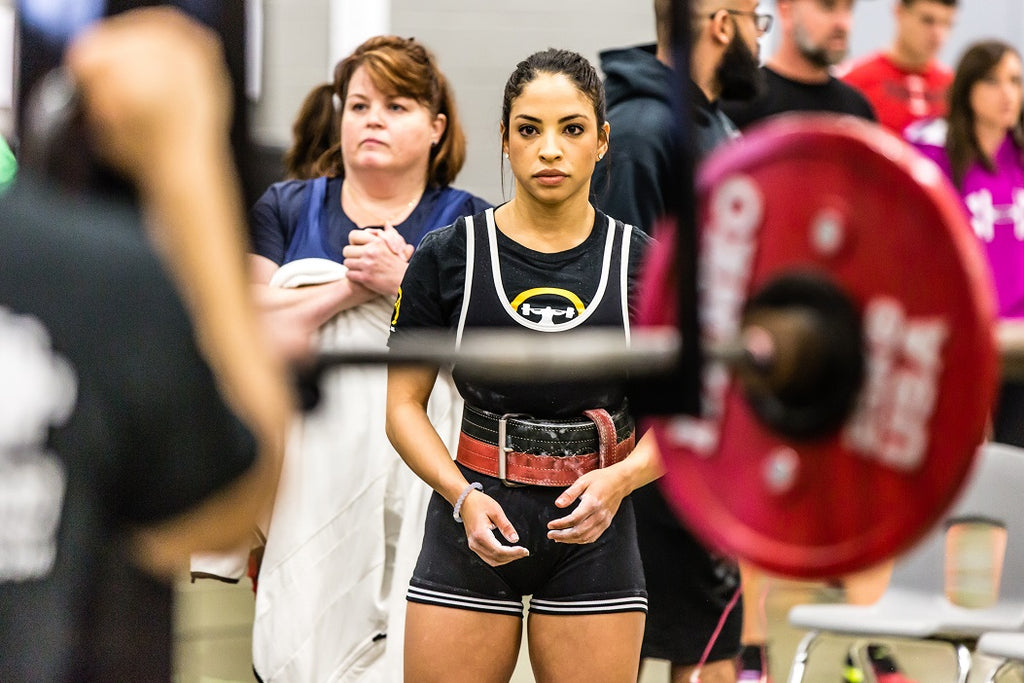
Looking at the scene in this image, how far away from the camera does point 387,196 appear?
3.04m

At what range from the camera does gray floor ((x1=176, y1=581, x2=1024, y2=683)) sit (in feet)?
12.9

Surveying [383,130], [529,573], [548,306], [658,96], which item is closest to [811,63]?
[658,96]

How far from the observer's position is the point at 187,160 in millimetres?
1071

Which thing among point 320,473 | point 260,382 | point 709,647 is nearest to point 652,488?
point 709,647

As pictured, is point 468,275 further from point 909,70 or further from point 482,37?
point 482,37

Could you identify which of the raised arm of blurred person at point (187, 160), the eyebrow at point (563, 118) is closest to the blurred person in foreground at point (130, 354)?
the raised arm of blurred person at point (187, 160)

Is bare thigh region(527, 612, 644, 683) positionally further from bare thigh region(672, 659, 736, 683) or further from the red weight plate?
the red weight plate

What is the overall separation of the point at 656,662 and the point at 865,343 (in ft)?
11.0

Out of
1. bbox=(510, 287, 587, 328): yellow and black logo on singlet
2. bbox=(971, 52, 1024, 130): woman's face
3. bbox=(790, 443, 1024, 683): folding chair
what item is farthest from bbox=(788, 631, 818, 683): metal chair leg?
bbox=(971, 52, 1024, 130): woman's face

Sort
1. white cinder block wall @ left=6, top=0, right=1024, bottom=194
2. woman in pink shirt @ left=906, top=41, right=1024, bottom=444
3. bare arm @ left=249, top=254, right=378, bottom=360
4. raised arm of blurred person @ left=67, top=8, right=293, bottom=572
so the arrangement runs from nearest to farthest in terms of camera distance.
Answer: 1. raised arm of blurred person @ left=67, top=8, right=293, bottom=572
2. bare arm @ left=249, top=254, right=378, bottom=360
3. woman in pink shirt @ left=906, top=41, right=1024, bottom=444
4. white cinder block wall @ left=6, top=0, right=1024, bottom=194

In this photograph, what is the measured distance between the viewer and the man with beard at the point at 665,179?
2717mm

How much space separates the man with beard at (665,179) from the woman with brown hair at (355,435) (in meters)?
0.38

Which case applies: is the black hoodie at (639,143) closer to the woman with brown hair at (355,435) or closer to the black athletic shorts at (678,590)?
the woman with brown hair at (355,435)

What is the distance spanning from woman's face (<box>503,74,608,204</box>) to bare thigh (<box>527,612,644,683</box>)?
711 millimetres
